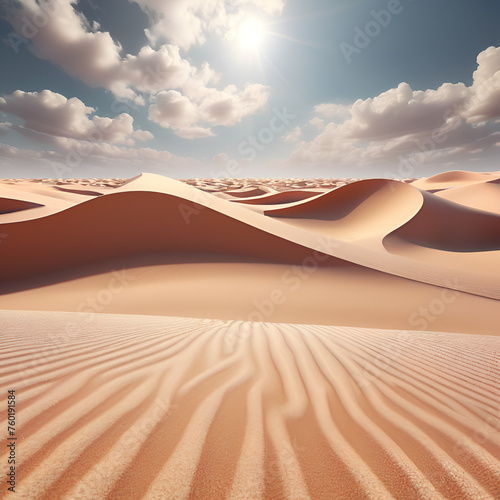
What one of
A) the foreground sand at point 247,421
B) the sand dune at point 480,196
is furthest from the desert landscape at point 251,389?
the sand dune at point 480,196

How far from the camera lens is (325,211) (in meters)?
19.2

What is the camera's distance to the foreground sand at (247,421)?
1073 millimetres

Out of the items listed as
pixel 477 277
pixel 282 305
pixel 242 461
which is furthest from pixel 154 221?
pixel 477 277

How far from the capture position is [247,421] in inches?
57.7

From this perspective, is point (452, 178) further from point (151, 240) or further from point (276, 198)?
point (151, 240)

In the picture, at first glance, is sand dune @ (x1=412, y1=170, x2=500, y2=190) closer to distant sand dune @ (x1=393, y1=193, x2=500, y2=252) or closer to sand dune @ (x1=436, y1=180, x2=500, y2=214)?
sand dune @ (x1=436, y1=180, x2=500, y2=214)

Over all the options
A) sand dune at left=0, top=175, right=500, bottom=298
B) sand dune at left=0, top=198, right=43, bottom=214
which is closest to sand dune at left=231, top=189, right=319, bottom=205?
sand dune at left=0, top=198, right=43, bottom=214

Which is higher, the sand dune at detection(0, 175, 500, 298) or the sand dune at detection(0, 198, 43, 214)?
the sand dune at detection(0, 198, 43, 214)

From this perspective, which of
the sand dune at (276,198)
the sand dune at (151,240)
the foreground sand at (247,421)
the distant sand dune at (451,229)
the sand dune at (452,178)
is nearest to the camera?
the foreground sand at (247,421)

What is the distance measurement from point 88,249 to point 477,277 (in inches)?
547

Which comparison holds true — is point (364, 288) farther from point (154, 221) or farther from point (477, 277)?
point (154, 221)

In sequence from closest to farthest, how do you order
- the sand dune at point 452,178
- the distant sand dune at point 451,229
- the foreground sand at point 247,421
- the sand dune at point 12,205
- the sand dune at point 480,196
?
the foreground sand at point 247,421 < the sand dune at point 12,205 < the distant sand dune at point 451,229 < the sand dune at point 480,196 < the sand dune at point 452,178

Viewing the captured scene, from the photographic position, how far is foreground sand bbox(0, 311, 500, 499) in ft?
3.52

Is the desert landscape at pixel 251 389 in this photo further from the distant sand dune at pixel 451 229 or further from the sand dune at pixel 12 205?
the sand dune at pixel 12 205
